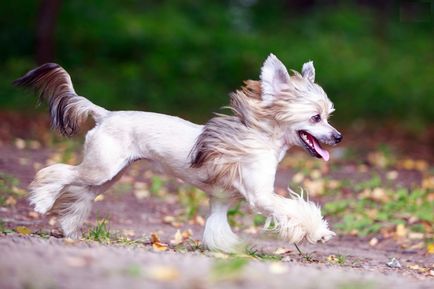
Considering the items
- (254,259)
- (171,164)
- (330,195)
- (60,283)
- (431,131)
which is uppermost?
(431,131)

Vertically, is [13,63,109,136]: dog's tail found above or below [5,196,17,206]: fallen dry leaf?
above

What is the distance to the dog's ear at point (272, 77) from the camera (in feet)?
24.0

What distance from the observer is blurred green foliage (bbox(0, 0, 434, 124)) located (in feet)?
66.5

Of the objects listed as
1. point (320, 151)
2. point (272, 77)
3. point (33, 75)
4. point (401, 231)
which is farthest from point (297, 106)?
point (401, 231)

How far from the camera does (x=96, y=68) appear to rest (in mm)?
21500

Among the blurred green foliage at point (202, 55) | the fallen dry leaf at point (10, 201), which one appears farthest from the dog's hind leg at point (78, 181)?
the blurred green foliage at point (202, 55)

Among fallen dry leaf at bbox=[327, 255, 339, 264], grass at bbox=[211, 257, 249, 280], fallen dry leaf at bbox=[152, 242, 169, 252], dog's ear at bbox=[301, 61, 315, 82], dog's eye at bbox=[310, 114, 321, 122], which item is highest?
dog's ear at bbox=[301, 61, 315, 82]

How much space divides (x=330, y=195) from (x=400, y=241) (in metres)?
2.40

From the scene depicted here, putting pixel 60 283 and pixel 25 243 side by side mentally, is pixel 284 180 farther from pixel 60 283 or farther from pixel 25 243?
pixel 60 283

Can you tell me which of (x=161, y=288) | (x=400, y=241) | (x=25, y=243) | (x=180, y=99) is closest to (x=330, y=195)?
(x=400, y=241)

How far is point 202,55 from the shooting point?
22.6 meters

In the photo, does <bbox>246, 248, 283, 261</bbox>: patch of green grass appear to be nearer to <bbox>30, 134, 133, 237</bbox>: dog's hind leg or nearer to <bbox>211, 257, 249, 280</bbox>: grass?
<bbox>30, 134, 133, 237</bbox>: dog's hind leg

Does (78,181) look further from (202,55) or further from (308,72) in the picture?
(202,55)

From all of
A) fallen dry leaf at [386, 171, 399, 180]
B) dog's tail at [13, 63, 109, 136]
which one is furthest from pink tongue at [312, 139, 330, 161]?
fallen dry leaf at [386, 171, 399, 180]
